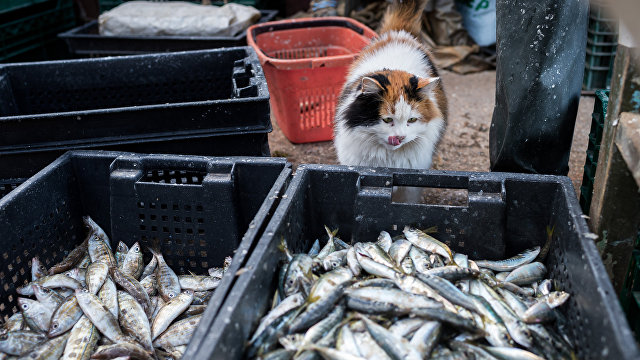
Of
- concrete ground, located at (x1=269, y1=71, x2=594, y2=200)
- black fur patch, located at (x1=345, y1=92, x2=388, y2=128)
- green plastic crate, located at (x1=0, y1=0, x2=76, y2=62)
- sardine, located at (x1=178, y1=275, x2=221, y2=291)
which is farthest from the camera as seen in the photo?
green plastic crate, located at (x1=0, y1=0, x2=76, y2=62)

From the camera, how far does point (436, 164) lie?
3.92 meters

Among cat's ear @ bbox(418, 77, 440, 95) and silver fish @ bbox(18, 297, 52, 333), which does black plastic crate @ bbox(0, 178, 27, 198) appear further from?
cat's ear @ bbox(418, 77, 440, 95)

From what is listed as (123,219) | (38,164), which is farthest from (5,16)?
(123,219)

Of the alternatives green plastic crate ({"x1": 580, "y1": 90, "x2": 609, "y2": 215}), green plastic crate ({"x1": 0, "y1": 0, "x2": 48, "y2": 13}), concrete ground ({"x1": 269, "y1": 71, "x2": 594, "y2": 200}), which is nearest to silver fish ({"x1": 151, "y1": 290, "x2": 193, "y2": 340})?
green plastic crate ({"x1": 580, "y1": 90, "x2": 609, "y2": 215})

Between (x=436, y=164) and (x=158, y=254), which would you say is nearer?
(x=158, y=254)

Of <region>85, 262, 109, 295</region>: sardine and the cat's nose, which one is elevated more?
the cat's nose

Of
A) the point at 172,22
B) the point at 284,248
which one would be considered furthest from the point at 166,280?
the point at 172,22

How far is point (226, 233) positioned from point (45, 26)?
4.70 metres

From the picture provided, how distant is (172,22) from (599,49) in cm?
403

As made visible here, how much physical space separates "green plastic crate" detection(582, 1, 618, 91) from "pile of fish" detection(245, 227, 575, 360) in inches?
142

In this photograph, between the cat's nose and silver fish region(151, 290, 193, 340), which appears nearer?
silver fish region(151, 290, 193, 340)

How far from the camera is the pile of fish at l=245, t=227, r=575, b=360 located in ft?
5.16

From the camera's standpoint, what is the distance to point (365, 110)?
103 inches

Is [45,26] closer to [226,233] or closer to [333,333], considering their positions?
[226,233]
